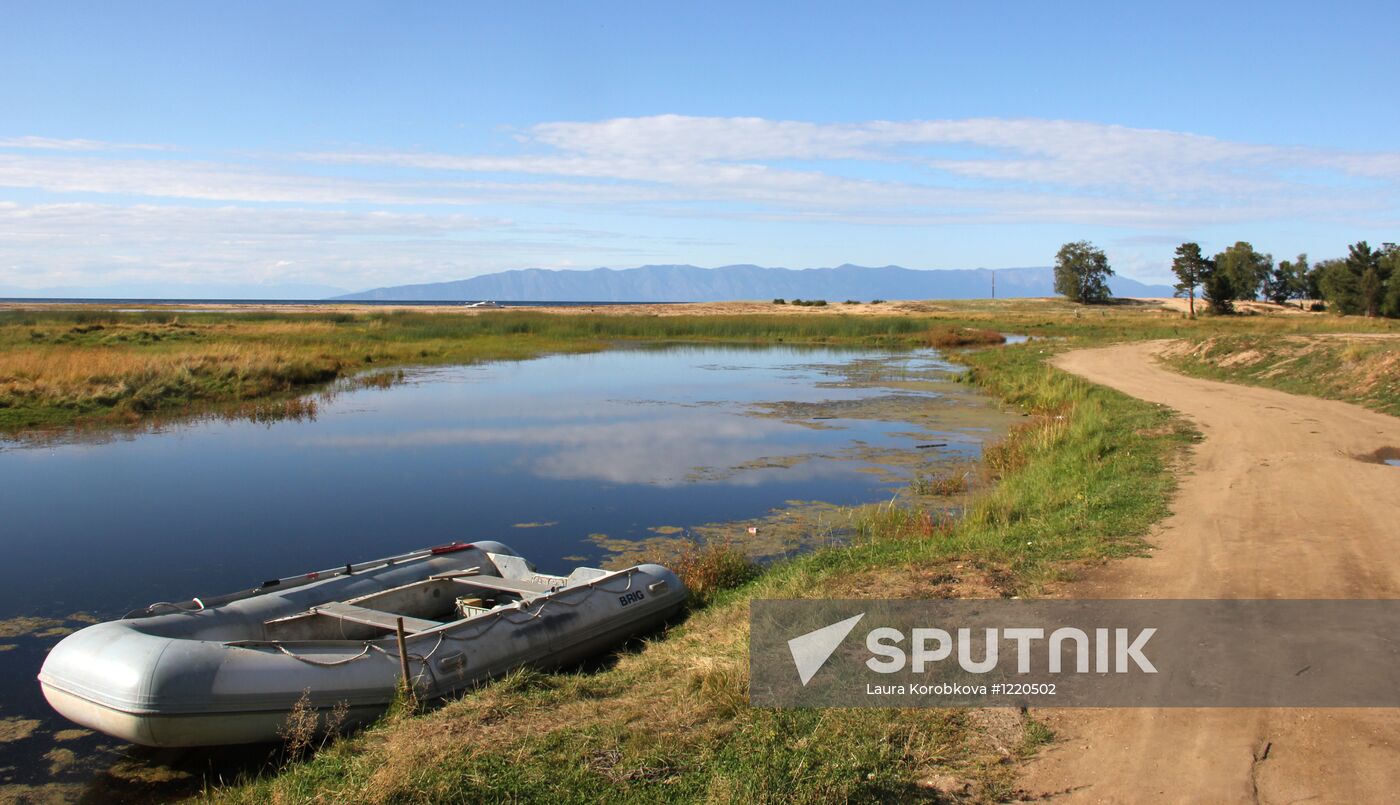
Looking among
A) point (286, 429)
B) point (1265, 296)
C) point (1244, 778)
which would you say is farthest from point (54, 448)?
point (1265, 296)

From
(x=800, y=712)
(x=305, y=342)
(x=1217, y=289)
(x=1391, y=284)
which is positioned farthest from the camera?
(x=1217, y=289)

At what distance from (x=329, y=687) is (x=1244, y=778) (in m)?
5.32

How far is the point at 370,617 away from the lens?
7691 millimetres

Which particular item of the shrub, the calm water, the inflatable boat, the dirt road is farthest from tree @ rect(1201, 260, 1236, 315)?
the inflatable boat

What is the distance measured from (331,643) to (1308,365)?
23.2m

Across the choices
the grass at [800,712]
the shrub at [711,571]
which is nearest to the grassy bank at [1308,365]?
the grass at [800,712]

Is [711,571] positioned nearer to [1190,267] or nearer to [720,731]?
[720,731]

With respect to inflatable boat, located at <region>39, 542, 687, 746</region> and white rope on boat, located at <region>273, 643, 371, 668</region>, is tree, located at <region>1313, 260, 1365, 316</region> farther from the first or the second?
white rope on boat, located at <region>273, 643, 371, 668</region>

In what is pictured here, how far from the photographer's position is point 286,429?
21266 mm

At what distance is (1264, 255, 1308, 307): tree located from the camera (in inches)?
3196

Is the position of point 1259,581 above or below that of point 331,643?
above

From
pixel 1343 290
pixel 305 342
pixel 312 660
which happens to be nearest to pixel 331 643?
pixel 312 660

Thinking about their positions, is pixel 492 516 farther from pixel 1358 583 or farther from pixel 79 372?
pixel 79 372

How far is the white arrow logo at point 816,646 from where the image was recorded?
6.23 metres
